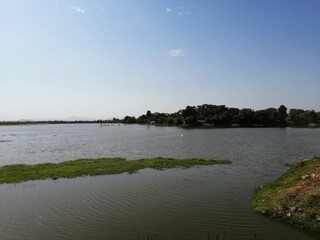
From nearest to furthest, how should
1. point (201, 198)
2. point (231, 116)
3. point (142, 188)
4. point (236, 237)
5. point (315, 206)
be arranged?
point (236, 237) → point (315, 206) → point (201, 198) → point (142, 188) → point (231, 116)

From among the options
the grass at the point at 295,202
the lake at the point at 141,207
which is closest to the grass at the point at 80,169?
the lake at the point at 141,207

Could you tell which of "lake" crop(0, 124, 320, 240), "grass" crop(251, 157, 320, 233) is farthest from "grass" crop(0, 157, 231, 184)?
"grass" crop(251, 157, 320, 233)

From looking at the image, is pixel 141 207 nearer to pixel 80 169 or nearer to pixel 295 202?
pixel 295 202

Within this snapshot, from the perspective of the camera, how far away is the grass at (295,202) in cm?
1748

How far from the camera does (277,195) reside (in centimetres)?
2139

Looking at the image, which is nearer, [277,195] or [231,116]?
[277,195]

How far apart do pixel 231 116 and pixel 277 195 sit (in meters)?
178

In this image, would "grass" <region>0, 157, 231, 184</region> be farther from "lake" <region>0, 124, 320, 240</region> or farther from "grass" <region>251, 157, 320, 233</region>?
"grass" <region>251, 157, 320, 233</region>

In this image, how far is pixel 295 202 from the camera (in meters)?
19.1

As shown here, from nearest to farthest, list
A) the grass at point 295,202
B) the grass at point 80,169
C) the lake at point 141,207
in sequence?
the grass at point 295,202, the lake at point 141,207, the grass at point 80,169

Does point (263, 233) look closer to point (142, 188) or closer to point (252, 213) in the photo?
point (252, 213)

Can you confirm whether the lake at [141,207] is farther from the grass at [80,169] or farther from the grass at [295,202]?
the grass at [80,169]

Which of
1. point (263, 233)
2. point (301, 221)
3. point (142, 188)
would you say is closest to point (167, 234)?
point (263, 233)

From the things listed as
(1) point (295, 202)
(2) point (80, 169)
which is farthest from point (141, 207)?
(2) point (80, 169)
